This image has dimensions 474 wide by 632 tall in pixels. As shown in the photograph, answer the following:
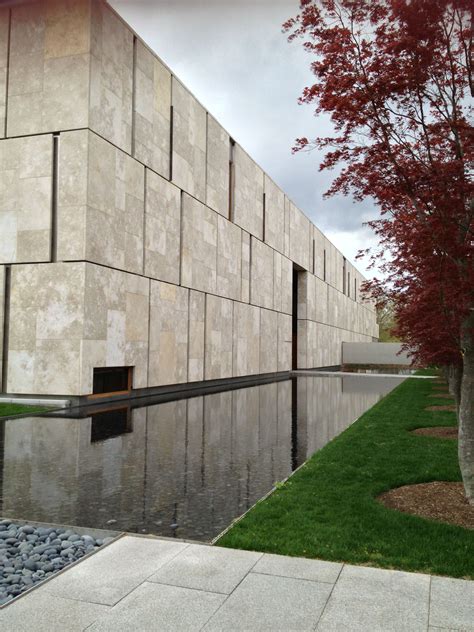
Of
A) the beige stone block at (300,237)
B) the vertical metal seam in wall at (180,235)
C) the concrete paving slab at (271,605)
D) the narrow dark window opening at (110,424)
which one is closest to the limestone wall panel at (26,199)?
the narrow dark window opening at (110,424)

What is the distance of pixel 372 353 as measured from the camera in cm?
5678

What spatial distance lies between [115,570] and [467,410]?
406cm

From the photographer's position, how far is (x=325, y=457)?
8.58m

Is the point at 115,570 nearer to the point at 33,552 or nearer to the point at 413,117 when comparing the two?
the point at 33,552

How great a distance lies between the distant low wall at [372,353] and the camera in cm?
5362

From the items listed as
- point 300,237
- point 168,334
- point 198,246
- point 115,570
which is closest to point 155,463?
point 115,570

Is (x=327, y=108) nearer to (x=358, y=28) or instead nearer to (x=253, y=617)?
(x=358, y=28)

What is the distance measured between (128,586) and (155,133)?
18.8 meters

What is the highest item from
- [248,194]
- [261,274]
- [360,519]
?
[248,194]

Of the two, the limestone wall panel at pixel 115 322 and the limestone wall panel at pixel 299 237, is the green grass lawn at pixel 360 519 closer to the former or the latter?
the limestone wall panel at pixel 115 322

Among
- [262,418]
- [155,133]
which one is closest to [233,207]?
[155,133]

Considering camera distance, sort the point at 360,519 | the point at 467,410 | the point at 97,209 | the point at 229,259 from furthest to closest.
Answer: the point at 229,259, the point at 97,209, the point at 467,410, the point at 360,519

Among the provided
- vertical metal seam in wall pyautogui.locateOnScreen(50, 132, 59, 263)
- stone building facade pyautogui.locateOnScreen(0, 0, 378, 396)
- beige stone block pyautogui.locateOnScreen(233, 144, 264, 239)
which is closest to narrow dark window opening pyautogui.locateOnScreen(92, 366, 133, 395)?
stone building facade pyautogui.locateOnScreen(0, 0, 378, 396)

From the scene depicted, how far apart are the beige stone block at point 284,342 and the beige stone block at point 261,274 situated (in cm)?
267
